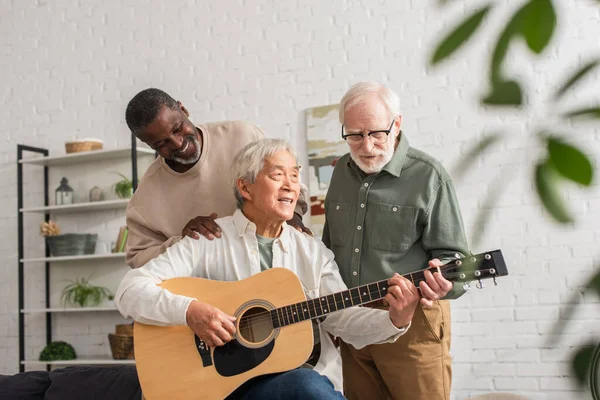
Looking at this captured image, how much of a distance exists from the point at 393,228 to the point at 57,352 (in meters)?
3.87

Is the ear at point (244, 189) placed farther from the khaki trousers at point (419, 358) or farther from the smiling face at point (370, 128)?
the khaki trousers at point (419, 358)

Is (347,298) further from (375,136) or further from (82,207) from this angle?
(82,207)

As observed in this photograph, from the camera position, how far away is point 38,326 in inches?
224

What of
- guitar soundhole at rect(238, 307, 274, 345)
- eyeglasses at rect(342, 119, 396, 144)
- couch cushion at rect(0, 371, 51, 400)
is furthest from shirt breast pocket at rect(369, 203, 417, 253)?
couch cushion at rect(0, 371, 51, 400)

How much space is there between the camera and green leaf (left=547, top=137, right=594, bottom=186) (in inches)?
11.7

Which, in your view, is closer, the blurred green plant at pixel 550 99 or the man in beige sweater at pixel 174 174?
the blurred green plant at pixel 550 99

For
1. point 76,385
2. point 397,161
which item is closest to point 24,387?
point 76,385

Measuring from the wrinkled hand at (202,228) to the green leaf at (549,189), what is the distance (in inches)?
86.2

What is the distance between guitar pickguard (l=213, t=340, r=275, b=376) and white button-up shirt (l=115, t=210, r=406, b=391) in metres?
0.17

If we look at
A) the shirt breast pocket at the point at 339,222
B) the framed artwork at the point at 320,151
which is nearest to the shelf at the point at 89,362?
the framed artwork at the point at 320,151

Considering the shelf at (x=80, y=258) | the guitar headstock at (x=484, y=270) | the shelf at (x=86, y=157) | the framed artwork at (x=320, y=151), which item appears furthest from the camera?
the shelf at (x=86, y=157)

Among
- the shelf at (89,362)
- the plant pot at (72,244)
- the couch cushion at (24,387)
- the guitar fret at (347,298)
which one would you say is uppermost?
the guitar fret at (347,298)

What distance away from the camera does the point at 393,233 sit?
229 centimetres

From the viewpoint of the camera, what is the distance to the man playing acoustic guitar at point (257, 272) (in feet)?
7.25
